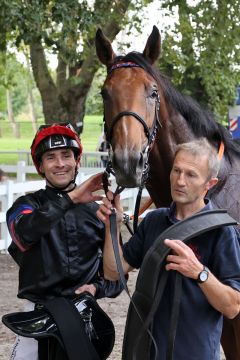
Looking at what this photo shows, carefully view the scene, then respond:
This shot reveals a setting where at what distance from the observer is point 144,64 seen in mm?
3695

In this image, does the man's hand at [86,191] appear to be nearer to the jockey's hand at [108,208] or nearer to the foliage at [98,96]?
the jockey's hand at [108,208]

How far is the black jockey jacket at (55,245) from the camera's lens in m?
3.01

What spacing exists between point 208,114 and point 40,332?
179cm

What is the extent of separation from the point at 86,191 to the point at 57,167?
215mm

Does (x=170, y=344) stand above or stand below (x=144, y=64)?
below

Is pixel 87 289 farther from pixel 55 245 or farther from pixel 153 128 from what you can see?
pixel 153 128

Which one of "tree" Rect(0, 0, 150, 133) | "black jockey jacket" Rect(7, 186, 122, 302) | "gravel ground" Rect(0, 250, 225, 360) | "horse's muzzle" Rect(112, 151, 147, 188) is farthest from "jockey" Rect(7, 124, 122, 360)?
"tree" Rect(0, 0, 150, 133)

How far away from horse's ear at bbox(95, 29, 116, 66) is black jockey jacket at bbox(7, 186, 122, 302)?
106 centimetres

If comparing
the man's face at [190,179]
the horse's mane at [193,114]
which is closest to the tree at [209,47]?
the horse's mane at [193,114]

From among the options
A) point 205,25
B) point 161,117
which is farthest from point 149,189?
point 205,25

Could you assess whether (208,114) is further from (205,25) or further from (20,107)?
(20,107)

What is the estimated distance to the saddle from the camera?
9.45 feet

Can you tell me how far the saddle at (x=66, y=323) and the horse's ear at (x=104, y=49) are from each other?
1.52 meters

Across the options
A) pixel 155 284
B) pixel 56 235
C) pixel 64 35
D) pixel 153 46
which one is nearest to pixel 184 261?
pixel 155 284
